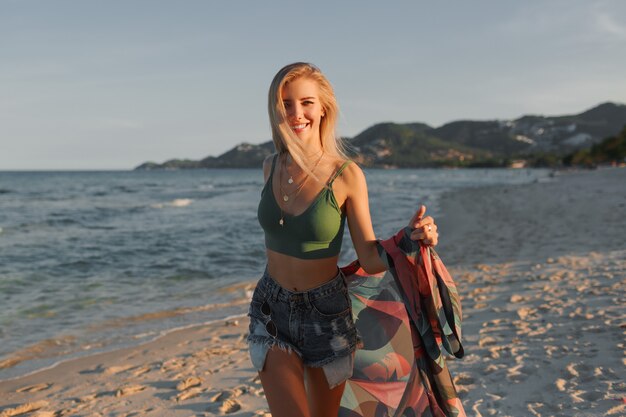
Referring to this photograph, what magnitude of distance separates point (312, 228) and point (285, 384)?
71 cm

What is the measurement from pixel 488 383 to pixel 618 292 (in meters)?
3.59

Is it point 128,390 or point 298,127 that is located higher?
point 298,127

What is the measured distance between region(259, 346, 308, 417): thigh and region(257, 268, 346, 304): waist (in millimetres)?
235

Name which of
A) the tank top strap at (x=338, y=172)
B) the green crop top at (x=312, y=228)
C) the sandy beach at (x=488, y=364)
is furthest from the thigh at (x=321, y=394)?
the sandy beach at (x=488, y=364)

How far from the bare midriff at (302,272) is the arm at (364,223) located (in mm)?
159

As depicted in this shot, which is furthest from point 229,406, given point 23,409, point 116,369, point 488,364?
point 488,364

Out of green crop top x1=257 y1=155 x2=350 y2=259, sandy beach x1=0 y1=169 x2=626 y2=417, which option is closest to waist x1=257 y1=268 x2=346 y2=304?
green crop top x1=257 y1=155 x2=350 y2=259

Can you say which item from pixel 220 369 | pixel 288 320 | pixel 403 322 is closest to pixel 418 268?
pixel 403 322

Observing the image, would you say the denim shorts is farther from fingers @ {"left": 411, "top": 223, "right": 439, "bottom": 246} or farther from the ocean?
the ocean

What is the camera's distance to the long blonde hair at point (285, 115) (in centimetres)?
266

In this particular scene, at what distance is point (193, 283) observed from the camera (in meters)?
11.7

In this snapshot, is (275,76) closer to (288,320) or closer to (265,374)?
(288,320)

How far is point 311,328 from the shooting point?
2506 mm

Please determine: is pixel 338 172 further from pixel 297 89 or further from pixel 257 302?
pixel 257 302
